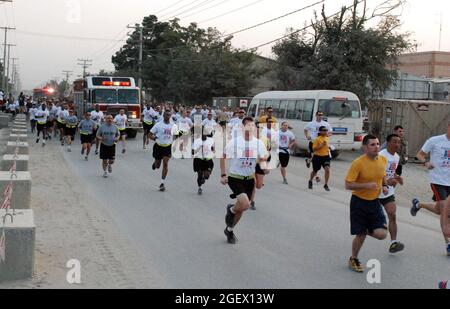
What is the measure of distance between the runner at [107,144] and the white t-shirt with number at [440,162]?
9.44 m

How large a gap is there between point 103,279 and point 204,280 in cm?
109

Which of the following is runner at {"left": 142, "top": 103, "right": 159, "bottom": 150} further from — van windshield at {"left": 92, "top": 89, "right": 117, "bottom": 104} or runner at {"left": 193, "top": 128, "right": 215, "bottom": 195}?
runner at {"left": 193, "top": 128, "right": 215, "bottom": 195}

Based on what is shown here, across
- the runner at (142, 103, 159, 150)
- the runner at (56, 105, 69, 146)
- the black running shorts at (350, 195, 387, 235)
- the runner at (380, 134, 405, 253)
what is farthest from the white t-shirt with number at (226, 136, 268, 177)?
the runner at (142, 103, 159, 150)

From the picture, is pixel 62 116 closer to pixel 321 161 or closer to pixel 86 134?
pixel 86 134

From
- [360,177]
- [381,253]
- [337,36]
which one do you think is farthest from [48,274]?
[337,36]

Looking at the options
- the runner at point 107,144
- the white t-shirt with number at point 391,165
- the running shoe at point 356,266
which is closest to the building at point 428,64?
the runner at point 107,144

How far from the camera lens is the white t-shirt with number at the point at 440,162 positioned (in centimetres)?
901

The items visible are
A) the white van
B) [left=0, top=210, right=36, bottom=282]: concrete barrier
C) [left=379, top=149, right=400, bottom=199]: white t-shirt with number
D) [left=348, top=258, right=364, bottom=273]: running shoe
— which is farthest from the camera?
the white van

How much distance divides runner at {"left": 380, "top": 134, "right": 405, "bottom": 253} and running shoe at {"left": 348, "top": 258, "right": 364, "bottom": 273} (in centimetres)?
106

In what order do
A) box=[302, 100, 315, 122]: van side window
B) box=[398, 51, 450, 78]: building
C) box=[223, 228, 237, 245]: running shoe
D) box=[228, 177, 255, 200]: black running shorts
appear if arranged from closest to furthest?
1. box=[223, 228, 237, 245]: running shoe
2. box=[228, 177, 255, 200]: black running shorts
3. box=[302, 100, 315, 122]: van side window
4. box=[398, 51, 450, 78]: building

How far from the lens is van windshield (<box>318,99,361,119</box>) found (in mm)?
23859

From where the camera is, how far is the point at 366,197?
24.8 ft
